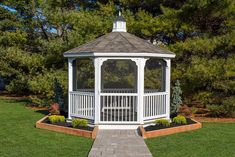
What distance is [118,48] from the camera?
1219 centimetres

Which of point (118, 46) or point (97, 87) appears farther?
point (118, 46)

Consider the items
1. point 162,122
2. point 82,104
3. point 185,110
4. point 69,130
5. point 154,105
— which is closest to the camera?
point 69,130

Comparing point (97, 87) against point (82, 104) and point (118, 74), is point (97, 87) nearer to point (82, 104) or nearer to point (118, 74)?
point (82, 104)

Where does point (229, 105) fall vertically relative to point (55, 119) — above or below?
above

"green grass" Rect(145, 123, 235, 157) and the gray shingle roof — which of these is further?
the gray shingle roof

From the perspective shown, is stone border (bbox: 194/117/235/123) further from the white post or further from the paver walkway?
the white post

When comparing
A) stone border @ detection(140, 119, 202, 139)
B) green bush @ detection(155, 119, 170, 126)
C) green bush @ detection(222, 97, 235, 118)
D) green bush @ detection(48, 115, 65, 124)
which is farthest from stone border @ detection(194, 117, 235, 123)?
green bush @ detection(48, 115, 65, 124)

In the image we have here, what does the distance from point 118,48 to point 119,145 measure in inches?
152

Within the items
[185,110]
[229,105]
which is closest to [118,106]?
[185,110]

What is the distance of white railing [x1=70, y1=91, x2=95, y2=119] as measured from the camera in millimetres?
12500

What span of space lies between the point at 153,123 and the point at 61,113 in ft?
13.8

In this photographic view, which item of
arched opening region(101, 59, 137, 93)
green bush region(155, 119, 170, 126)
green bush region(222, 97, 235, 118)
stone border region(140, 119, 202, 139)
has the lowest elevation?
stone border region(140, 119, 202, 139)

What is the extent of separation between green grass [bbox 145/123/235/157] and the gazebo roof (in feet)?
9.66

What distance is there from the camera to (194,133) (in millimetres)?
11648
